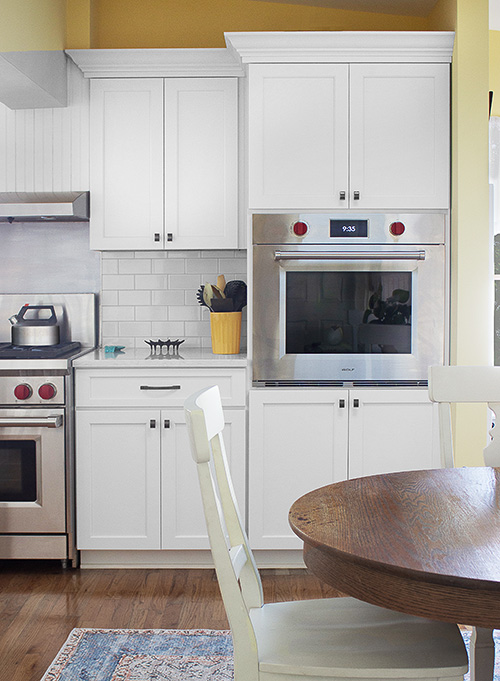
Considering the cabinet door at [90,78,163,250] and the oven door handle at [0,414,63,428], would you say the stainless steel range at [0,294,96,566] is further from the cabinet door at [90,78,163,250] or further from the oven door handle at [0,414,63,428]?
the cabinet door at [90,78,163,250]

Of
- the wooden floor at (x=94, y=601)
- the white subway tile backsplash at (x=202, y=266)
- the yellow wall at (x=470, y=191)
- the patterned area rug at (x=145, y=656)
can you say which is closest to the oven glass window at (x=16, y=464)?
the wooden floor at (x=94, y=601)

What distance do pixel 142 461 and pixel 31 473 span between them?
485 mm

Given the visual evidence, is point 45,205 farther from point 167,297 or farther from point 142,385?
point 142,385

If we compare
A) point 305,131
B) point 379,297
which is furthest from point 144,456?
point 305,131

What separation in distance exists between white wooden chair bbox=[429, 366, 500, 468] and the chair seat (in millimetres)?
659

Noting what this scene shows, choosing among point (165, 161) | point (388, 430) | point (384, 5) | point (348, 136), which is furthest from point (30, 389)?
point (384, 5)

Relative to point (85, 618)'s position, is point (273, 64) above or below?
above

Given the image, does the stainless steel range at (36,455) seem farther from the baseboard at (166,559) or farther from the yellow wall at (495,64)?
the yellow wall at (495,64)

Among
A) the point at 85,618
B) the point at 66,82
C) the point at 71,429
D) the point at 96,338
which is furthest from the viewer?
the point at 96,338

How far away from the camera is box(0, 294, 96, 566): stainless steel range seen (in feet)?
9.27

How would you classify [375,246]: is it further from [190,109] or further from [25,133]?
[25,133]

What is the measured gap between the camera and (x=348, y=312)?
292 centimetres

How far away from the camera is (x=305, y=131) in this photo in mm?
2902

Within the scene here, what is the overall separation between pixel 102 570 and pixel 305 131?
85.8 inches
